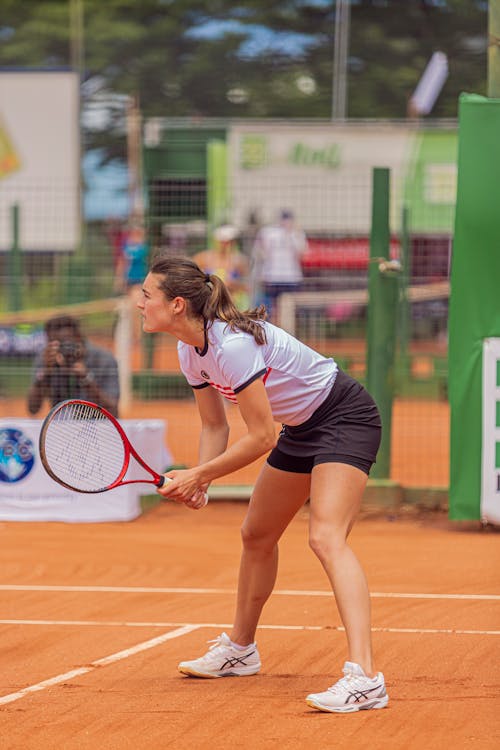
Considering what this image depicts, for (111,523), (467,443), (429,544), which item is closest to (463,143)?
(467,443)

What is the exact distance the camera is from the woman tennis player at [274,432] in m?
5.26

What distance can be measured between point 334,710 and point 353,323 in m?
7.70

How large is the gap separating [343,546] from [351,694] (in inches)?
21.9

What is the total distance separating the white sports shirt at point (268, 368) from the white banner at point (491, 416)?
360cm

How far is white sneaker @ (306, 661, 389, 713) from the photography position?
5230mm

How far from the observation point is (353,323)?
12.7 metres

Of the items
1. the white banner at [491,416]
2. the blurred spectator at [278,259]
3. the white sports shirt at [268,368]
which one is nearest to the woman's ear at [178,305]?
the white sports shirt at [268,368]

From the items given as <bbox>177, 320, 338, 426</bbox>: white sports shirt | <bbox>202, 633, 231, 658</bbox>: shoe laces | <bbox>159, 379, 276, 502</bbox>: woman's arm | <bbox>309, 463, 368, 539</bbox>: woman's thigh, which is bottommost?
<bbox>202, 633, 231, 658</bbox>: shoe laces

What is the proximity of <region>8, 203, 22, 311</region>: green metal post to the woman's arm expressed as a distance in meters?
9.36

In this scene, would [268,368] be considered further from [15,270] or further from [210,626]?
[15,270]

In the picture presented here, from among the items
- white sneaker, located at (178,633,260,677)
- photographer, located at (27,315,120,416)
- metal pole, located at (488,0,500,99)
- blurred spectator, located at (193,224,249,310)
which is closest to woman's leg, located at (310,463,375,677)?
white sneaker, located at (178,633,260,677)

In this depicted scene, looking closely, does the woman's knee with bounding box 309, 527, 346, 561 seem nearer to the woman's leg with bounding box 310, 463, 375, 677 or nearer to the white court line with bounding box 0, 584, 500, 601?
the woman's leg with bounding box 310, 463, 375, 677

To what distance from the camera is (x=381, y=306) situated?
1011cm

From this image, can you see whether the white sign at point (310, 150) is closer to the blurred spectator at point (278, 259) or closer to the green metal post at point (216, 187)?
the green metal post at point (216, 187)
